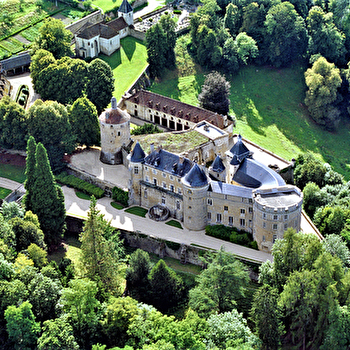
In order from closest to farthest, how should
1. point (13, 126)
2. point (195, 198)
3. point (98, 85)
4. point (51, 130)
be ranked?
1. point (195, 198)
2. point (51, 130)
3. point (13, 126)
4. point (98, 85)

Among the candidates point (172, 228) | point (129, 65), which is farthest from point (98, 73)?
point (172, 228)

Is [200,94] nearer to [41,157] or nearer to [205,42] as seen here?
[205,42]

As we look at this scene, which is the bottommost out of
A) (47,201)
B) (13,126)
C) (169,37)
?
(47,201)

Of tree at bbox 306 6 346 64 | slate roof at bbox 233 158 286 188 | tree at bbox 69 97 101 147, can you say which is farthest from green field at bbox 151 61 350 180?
slate roof at bbox 233 158 286 188

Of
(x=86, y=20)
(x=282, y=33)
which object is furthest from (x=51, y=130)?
(x=282, y=33)

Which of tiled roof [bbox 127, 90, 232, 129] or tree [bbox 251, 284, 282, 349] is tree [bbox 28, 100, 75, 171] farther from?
tree [bbox 251, 284, 282, 349]

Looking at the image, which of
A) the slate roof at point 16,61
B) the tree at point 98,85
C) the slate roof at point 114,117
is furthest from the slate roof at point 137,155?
the slate roof at point 16,61

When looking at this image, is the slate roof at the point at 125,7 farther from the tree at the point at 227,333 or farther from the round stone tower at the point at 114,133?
the tree at the point at 227,333

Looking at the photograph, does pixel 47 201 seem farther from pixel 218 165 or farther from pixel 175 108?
pixel 175 108
